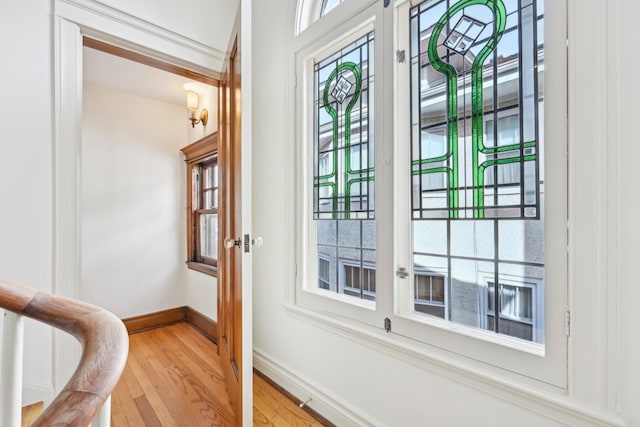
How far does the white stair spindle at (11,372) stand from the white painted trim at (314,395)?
4.51 ft

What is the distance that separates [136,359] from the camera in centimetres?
239

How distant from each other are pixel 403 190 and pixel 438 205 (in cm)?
17

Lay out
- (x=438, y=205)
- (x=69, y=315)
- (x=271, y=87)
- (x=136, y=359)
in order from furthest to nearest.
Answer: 1. (x=136, y=359)
2. (x=271, y=87)
3. (x=438, y=205)
4. (x=69, y=315)

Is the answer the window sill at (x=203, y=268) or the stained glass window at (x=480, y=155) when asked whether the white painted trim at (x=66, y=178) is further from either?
the stained glass window at (x=480, y=155)

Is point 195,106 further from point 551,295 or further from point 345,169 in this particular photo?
point 551,295

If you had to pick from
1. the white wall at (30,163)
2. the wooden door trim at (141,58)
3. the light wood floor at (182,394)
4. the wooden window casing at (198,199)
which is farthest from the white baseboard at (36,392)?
the wooden door trim at (141,58)

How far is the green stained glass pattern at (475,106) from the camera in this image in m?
1.05

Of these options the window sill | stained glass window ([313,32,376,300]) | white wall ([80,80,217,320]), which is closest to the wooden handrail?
stained glass window ([313,32,376,300])

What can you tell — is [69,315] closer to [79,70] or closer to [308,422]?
[308,422]

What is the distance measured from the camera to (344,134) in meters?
1.69

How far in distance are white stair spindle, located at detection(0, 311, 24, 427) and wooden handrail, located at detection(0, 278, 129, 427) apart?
0.03m

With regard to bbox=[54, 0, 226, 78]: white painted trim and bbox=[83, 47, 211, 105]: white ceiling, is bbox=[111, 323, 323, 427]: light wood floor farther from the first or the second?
bbox=[83, 47, 211, 105]: white ceiling

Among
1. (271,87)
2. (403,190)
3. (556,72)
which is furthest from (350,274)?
(271,87)

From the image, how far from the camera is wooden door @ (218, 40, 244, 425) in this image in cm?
151
